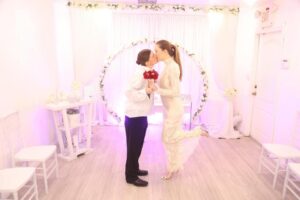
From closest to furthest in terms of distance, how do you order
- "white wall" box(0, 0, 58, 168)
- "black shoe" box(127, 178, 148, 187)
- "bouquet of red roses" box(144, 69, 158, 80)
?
1. "bouquet of red roses" box(144, 69, 158, 80)
2. "white wall" box(0, 0, 58, 168)
3. "black shoe" box(127, 178, 148, 187)

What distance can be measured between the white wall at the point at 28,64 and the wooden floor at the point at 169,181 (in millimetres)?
695

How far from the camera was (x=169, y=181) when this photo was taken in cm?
281

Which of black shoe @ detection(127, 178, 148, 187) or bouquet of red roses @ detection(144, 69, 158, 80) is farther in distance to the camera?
black shoe @ detection(127, 178, 148, 187)

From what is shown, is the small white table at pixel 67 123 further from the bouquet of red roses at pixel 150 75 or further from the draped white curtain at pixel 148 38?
the bouquet of red roses at pixel 150 75

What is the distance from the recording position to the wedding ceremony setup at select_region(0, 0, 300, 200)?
252 centimetres

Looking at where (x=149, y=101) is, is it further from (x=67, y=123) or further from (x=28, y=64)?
(x=28, y=64)

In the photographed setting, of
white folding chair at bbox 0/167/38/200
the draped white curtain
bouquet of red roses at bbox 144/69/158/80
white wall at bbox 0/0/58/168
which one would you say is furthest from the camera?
the draped white curtain

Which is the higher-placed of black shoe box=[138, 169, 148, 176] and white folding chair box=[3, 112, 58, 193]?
white folding chair box=[3, 112, 58, 193]

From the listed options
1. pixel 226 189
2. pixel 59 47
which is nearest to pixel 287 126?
→ pixel 226 189

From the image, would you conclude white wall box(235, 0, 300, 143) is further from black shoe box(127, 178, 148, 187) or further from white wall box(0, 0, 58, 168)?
white wall box(0, 0, 58, 168)

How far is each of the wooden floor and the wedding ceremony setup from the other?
0.06 feet

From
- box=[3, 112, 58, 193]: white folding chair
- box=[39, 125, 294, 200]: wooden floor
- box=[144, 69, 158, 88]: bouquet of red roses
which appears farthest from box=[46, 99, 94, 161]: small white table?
box=[144, 69, 158, 88]: bouquet of red roses

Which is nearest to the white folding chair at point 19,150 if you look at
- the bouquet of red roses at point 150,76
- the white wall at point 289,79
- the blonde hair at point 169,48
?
the bouquet of red roses at point 150,76

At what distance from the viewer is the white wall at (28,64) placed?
2.49 meters
